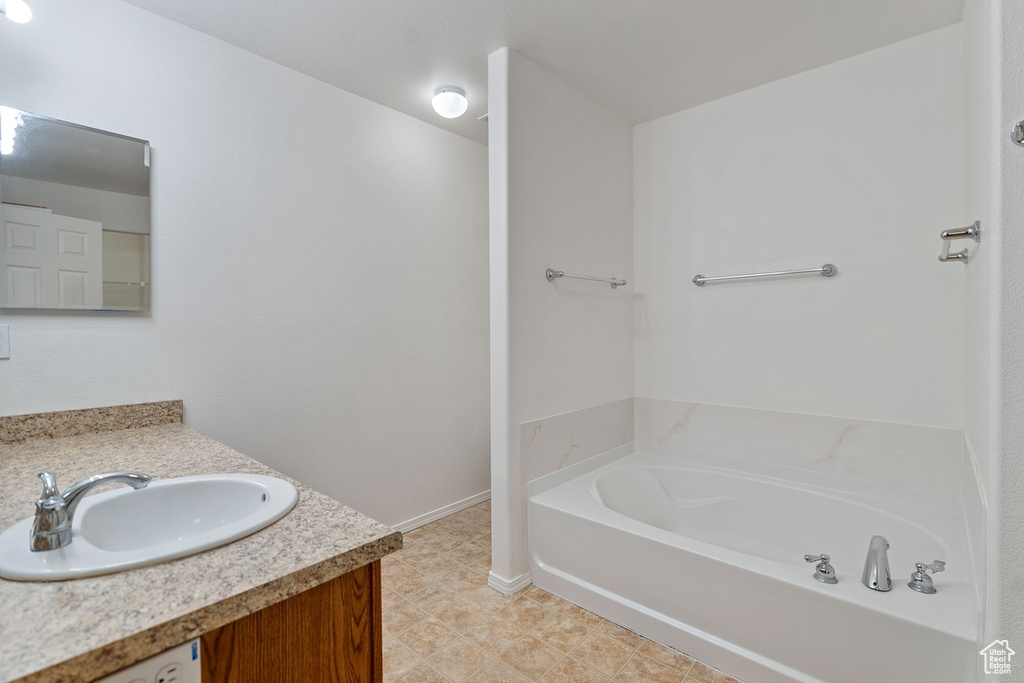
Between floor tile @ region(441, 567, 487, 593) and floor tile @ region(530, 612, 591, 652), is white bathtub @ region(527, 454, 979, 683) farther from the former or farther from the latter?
floor tile @ region(441, 567, 487, 593)

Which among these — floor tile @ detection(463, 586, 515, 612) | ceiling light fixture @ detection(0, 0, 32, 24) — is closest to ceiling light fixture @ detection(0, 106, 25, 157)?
ceiling light fixture @ detection(0, 0, 32, 24)

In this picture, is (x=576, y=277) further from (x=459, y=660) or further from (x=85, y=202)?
(x=85, y=202)

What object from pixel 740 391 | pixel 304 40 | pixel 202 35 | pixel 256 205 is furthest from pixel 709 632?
pixel 202 35

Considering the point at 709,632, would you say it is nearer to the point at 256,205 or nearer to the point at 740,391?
the point at 740,391

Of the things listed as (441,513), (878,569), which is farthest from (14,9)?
(878,569)

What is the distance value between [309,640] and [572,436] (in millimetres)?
1755

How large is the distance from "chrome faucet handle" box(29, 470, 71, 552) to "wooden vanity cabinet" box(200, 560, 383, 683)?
14.0 inches

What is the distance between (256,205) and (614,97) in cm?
186

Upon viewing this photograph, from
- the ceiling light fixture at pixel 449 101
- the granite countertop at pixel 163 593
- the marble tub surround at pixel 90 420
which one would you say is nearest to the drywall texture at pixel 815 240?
the ceiling light fixture at pixel 449 101

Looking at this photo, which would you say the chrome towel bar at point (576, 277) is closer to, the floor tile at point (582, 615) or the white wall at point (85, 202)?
the floor tile at point (582, 615)

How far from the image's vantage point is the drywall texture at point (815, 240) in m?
1.96

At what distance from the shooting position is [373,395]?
2.55 m

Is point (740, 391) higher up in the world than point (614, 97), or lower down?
lower down

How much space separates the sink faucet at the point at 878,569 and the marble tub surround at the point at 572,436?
123 cm
